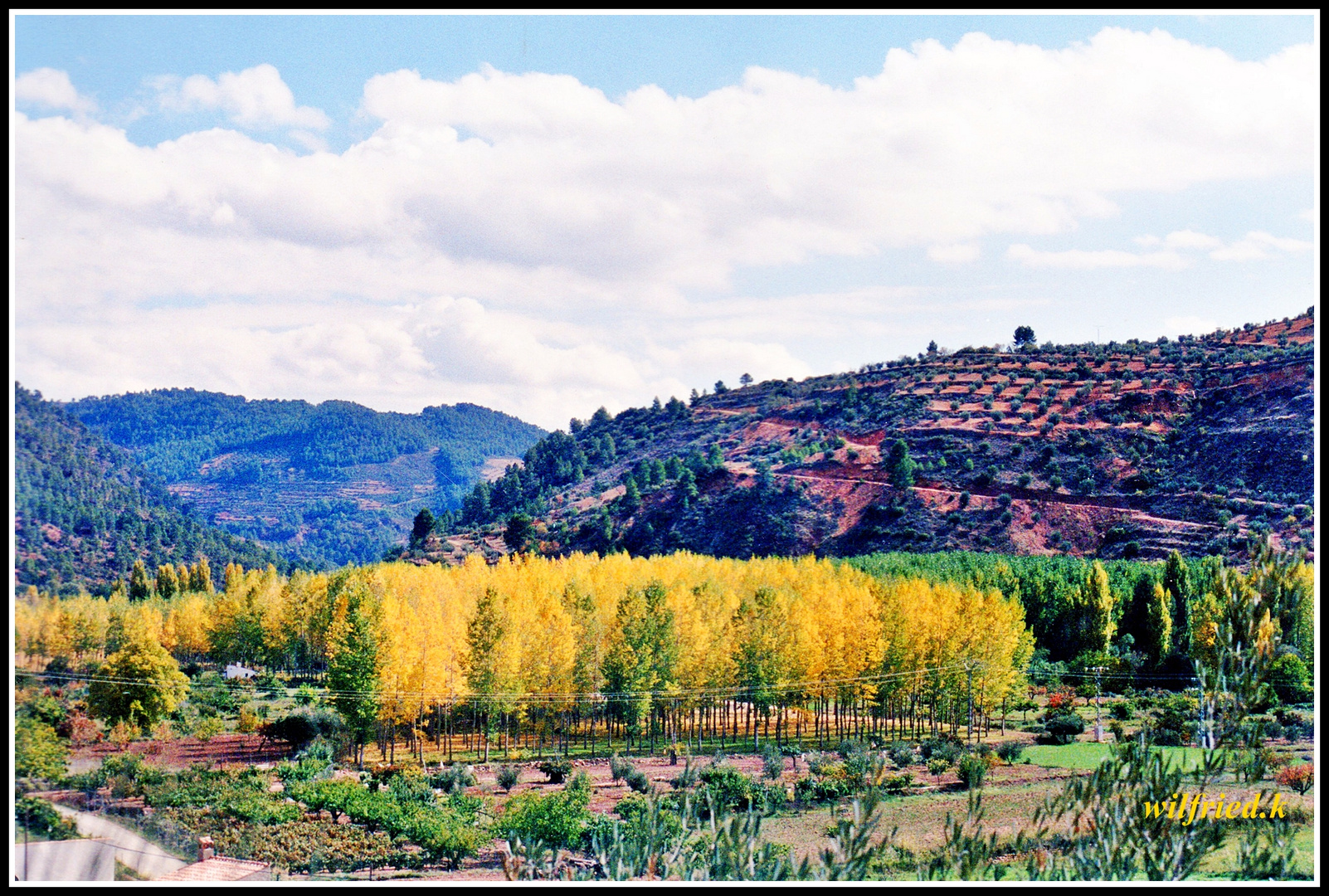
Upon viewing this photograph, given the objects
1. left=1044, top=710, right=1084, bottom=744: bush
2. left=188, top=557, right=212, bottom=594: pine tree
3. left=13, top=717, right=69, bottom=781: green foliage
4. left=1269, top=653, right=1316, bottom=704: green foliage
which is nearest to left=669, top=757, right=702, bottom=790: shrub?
left=1044, top=710, right=1084, bottom=744: bush

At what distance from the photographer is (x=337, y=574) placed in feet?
119

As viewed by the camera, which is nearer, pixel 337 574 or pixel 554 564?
pixel 337 574

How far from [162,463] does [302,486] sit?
88.3ft

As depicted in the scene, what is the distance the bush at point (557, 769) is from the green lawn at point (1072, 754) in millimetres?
11021

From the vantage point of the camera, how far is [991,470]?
51.7 meters

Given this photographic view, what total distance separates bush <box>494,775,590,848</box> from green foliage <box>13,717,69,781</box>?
746cm

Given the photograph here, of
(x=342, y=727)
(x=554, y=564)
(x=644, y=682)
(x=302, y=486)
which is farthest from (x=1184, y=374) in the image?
(x=302, y=486)

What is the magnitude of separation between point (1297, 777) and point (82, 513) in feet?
92.9

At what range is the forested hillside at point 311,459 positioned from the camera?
59.7 meters

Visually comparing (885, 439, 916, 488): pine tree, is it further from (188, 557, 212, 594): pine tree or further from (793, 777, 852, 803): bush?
(188, 557, 212, 594): pine tree

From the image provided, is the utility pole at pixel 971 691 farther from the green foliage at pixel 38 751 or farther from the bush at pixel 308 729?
the green foliage at pixel 38 751

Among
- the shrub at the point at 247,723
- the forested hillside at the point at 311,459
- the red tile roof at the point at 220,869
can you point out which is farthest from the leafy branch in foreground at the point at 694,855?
the forested hillside at the point at 311,459

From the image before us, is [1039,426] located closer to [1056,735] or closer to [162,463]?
[1056,735]

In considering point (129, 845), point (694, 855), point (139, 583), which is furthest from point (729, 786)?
point (139, 583)
